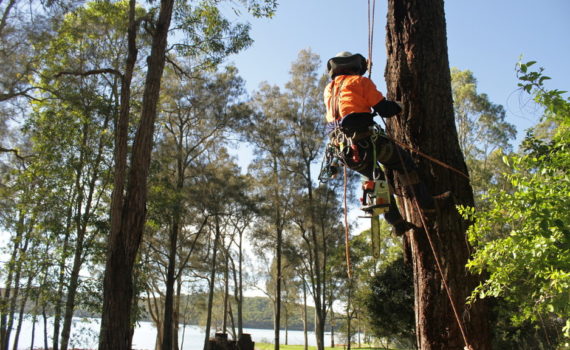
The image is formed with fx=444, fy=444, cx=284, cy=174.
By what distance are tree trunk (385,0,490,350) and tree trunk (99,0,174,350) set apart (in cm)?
505

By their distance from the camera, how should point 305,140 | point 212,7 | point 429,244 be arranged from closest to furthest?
1. point 429,244
2. point 212,7
3. point 305,140

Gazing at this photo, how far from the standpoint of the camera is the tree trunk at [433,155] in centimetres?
276

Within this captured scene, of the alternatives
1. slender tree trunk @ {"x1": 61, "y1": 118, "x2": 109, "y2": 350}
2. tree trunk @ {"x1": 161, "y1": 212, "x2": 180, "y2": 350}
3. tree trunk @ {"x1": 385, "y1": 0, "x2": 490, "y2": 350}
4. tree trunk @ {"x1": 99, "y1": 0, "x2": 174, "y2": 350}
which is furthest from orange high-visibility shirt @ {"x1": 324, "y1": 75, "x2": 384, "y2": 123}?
tree trunk @ {"x1": 161, "y1": 212, "x2": 180, "y2": 350}

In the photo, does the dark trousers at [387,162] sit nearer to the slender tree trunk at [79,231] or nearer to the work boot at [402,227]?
the work boot at [402,227]

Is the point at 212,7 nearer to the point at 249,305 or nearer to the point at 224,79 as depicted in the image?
the point at 224,79

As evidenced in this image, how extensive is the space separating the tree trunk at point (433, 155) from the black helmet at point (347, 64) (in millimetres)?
332

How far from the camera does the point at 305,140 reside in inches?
943

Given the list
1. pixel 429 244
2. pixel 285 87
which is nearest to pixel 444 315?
pixel 429 244

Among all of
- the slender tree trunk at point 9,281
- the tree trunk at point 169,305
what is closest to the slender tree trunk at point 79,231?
the slender tree trunk at point 9,281

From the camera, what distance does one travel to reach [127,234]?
277 inches

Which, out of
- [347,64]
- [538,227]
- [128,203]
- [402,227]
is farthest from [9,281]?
[538,227]

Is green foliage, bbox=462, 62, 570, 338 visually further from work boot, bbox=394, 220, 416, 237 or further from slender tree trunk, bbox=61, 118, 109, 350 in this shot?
slender tree trunk, bbox=61, 118, 109, 350

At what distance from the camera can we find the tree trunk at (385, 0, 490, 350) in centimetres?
→ 276

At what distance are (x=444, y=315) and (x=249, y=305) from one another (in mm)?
92644
